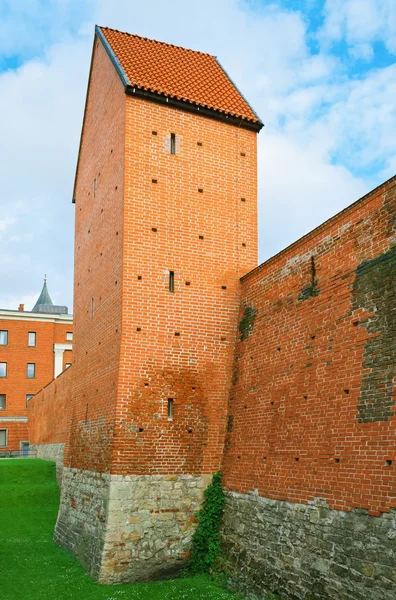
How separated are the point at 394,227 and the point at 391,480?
3.29 m

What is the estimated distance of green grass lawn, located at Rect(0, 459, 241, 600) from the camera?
9.91 m

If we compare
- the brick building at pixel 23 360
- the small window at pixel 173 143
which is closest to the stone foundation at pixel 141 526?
the small window at pixel 173 143

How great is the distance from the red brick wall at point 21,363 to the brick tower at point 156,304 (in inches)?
1046

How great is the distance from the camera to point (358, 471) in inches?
296

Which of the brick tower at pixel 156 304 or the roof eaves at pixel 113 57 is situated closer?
the brick tower at pixel 156 304

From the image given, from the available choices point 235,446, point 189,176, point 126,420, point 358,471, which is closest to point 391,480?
point 358,471

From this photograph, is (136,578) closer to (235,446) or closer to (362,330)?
(235,446)

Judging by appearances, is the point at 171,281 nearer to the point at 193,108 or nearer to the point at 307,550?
the point at 193,108

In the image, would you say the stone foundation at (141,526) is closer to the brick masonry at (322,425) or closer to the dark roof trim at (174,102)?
the brick masonry at (322,425)

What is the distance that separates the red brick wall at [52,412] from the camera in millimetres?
22906

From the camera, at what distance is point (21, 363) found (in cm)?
4028

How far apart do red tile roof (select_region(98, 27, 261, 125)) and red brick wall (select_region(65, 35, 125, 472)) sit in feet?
1.63

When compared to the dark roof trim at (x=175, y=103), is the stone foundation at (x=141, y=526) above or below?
below

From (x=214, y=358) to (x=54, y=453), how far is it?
1525 cm
